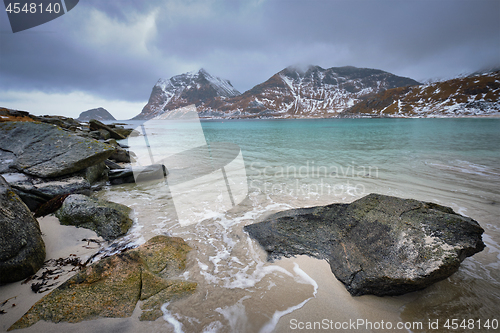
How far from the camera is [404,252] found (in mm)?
3131

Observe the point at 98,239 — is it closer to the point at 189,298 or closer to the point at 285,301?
the point at 189,298

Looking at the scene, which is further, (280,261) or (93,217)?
(93,217)

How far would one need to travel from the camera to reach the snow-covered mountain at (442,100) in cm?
10019

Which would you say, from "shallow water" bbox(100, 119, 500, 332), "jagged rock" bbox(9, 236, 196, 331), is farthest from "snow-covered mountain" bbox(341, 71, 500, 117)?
"jagged rock" bbox(9, 236, 196, 331)

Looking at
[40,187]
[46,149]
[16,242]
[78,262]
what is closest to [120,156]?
[46,149]

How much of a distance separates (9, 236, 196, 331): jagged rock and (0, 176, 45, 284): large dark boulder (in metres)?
1.02

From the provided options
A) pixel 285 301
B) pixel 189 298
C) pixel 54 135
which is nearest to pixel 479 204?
pixel 285 301

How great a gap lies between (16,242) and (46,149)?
17.6ft

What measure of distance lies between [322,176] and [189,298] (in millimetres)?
8278

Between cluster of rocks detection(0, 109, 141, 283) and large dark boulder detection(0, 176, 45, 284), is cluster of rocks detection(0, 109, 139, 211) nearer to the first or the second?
cluster of rocks detection(0, 109, 141, 283)

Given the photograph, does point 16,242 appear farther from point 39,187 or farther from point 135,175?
point 135,175

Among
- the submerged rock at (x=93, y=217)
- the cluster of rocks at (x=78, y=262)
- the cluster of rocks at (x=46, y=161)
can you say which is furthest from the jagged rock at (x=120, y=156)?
the submerged rock at (x=93, y=217)

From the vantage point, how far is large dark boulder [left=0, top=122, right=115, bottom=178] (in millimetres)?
6219

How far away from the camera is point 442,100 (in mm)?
119500
